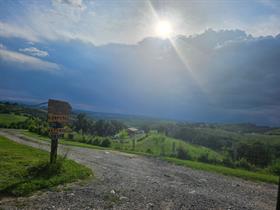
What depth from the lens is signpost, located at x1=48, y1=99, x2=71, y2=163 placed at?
1146 centimetres

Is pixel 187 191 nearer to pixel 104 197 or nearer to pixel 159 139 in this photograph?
pixel 104 197

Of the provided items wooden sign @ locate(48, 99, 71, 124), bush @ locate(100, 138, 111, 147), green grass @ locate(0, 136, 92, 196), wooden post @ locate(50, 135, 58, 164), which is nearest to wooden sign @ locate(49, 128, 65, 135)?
wooden post @ locate(50, 135, 58, 164)

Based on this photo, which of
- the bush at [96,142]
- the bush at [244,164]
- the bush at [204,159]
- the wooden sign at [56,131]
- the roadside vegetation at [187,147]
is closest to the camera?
the wooden sign at [56,131]

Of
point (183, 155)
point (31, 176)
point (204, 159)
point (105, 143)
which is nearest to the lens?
point (31, 176)

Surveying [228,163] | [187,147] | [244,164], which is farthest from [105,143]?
[244,164]

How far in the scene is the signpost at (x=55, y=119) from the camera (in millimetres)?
11461

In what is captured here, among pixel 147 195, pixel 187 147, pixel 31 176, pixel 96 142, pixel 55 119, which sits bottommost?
pixel 187 147

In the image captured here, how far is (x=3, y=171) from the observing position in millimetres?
10375

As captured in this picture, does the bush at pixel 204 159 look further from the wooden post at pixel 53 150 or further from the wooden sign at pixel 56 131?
the wooden post at pixel 53 150

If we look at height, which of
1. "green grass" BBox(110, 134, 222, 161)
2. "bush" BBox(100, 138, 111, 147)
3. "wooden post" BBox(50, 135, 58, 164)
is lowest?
"green grass" BBox(110, 134, 222, 161)

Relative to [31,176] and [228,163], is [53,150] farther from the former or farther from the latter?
[228,163]

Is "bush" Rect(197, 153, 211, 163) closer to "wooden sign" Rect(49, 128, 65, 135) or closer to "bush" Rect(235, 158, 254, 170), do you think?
"bush" Rect(235, 158, 254, 170)

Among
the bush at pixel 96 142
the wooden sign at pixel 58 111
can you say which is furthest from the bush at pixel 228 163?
the bush at pixel 96 142

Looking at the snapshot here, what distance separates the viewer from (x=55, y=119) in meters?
11.6
